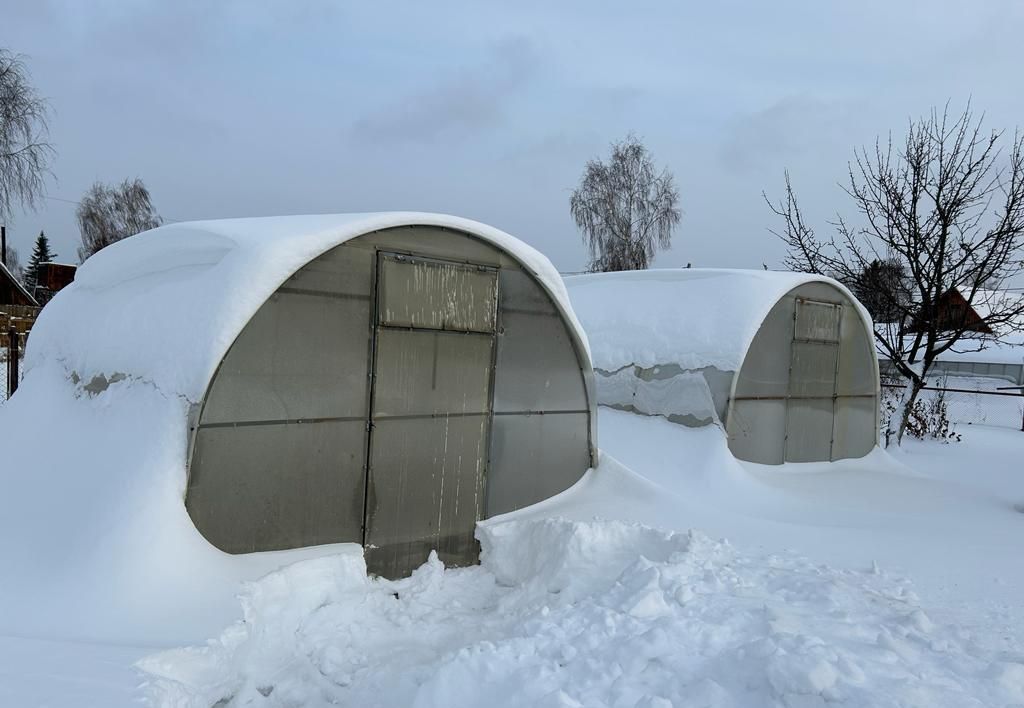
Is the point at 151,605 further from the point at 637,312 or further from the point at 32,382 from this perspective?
the point at 637,312

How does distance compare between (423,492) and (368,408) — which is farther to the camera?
(423,492)

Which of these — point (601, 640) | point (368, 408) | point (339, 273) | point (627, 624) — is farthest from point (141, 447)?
point (627, 624)

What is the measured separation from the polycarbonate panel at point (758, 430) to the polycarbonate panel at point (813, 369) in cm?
49

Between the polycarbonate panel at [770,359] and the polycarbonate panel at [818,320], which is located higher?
the polycarbonate panel at [818,320]

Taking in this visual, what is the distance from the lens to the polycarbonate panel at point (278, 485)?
4547mm

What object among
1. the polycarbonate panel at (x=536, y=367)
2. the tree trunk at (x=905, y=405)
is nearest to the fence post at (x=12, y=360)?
the polycarbonate panel at (x=536, y=367)

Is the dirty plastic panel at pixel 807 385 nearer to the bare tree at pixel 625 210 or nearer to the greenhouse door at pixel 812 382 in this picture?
the greenhouse door at pixel 812 382

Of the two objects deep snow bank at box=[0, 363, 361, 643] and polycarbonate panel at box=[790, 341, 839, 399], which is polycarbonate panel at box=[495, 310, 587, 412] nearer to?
deep snow bank at box=[0, 363, 361, 643]

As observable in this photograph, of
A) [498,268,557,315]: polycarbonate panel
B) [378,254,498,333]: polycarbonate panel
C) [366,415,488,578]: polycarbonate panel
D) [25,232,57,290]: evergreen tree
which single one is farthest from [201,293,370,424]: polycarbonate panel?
[25,232,57,290]: evergreen tree

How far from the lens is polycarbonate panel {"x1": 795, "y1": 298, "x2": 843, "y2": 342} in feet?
31.6

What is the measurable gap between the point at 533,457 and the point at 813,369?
218 inches

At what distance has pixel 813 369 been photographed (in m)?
9.91

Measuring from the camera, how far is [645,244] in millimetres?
27781

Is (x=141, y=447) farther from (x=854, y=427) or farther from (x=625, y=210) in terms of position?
(x=625, y=210)
